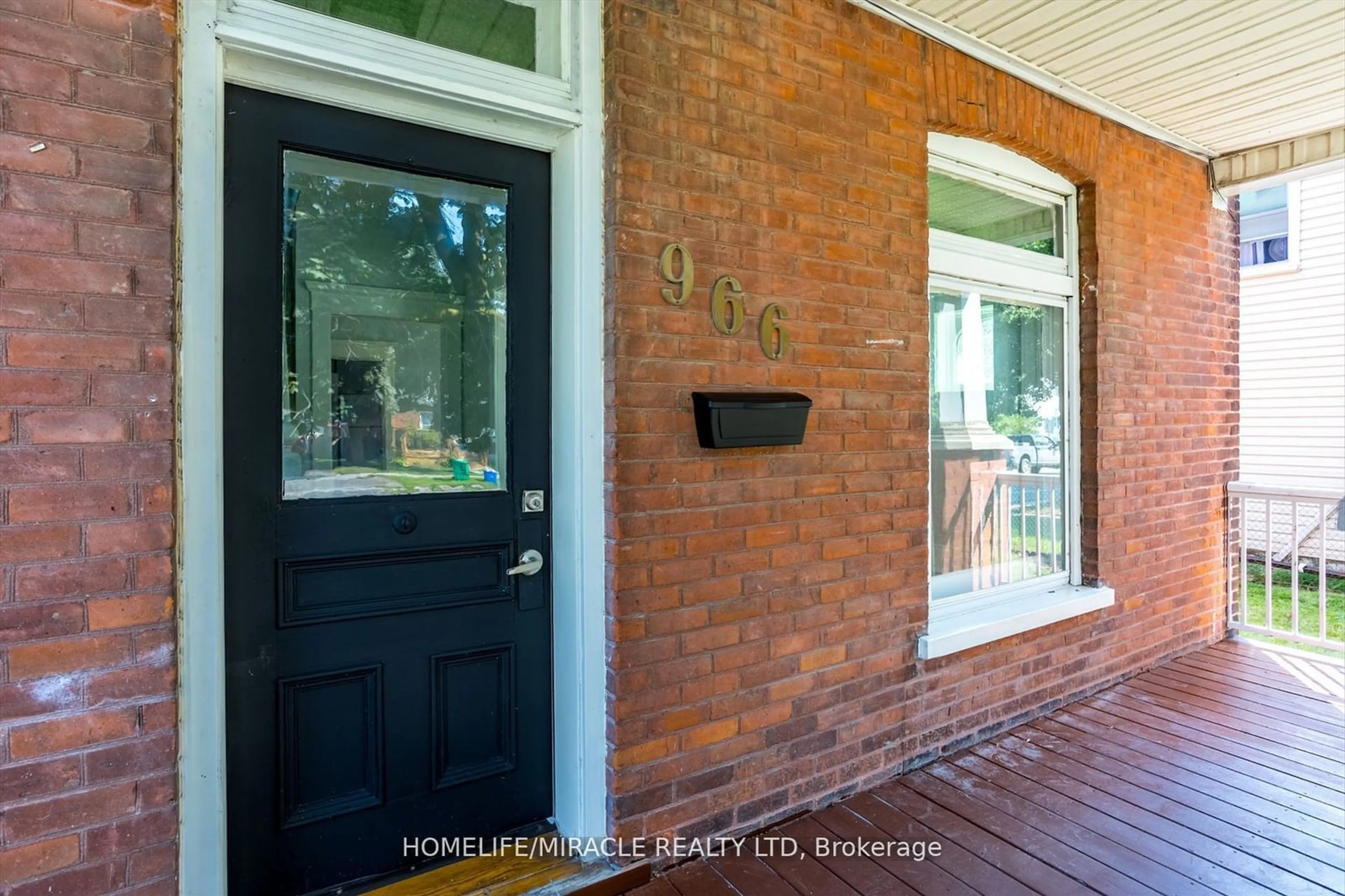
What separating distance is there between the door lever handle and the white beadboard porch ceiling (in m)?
2.22

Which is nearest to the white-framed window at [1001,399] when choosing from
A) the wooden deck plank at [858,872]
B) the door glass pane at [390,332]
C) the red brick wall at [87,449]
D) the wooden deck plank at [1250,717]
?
the wooden deck plank at [1250,717]

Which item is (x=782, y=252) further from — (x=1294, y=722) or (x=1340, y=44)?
(x=1294, y=722)

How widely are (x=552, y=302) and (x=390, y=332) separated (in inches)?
18.3

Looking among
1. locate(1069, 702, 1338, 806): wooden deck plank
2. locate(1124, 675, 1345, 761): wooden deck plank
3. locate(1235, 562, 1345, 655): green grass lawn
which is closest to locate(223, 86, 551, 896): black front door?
locate(1069, 702, 1338, 806): wooden deck plank

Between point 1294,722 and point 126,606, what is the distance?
13.9ft

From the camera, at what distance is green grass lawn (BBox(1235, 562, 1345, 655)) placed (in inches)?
182

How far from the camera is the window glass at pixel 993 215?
2967 millimetres

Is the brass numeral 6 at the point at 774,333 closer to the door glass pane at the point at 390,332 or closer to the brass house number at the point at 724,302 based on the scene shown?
the brass house number at the point at 724,302

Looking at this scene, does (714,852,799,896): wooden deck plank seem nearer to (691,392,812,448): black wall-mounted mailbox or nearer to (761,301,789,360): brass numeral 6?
(691,392,812,448): black wall-mounted mailbox

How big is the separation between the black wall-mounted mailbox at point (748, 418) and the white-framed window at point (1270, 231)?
7.19 m

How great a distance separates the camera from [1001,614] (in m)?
2.99

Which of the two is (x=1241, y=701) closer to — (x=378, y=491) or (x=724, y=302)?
(x=724, y=302)

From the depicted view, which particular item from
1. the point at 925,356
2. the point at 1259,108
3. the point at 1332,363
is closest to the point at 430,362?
the point at 925,356

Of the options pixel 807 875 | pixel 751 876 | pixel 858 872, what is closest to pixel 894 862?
pixel 858 872
